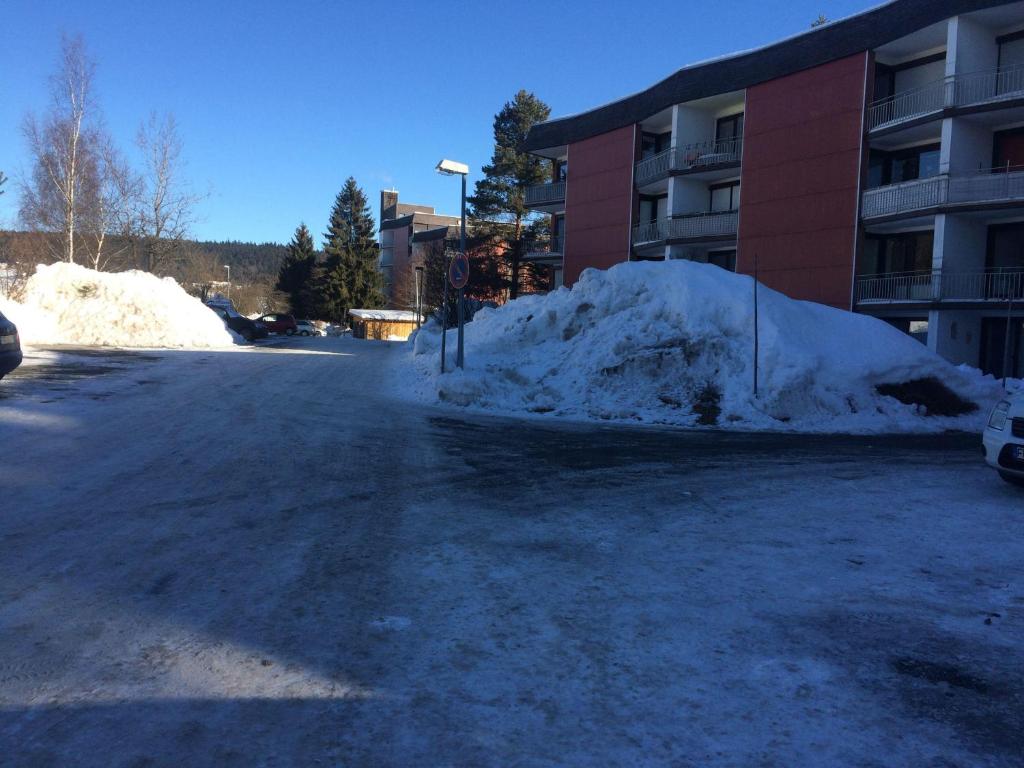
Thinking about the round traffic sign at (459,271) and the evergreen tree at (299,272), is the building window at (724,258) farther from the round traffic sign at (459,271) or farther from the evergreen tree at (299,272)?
the evergreen tree at (299,272)

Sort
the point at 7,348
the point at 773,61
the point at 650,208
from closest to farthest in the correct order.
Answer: the point at 7,348 → the point at 773,61 → the point at 650,208

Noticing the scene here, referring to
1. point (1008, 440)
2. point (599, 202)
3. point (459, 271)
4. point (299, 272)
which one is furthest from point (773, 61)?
point (299, 272)

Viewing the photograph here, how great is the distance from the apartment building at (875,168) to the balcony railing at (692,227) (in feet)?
0.30

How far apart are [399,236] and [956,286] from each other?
267ft

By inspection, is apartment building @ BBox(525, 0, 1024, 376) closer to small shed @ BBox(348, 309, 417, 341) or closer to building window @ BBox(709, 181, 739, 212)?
building window @ BBox(709, 181, 739, 212)

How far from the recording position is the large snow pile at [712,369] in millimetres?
14117

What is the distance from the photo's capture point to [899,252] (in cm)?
2714

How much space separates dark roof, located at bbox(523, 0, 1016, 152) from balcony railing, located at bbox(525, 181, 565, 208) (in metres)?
2.52

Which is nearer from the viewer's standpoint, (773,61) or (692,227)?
(773,61)

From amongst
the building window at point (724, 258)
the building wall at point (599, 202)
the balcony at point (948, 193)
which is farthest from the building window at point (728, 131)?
the balcony at point (948, 193)

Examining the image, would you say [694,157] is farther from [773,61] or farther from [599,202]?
[599,202]

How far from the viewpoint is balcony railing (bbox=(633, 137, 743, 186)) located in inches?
1278

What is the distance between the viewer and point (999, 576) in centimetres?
494

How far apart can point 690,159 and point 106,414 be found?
95.4ft
